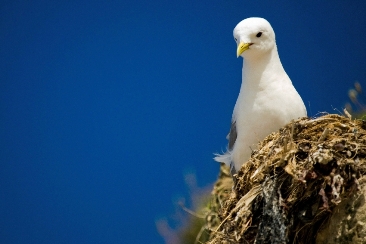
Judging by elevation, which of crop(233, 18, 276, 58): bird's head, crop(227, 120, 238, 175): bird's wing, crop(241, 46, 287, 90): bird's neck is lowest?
crop(227, 120, 238, 175): bird's wing

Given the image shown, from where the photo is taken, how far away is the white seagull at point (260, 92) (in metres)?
4.74

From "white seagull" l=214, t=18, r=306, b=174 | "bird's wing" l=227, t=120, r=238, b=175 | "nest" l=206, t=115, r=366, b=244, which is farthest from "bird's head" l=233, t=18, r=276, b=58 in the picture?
"nest" l=206, t=115, r=366, b=244

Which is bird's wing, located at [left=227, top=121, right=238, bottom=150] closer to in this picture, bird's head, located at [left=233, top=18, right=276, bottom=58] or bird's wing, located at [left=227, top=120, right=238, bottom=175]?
bird's wing, located at [left=227, top=120, right=238, bottom=175]

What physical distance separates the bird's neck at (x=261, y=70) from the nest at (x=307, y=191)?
855mm

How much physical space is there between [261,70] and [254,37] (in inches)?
11.1

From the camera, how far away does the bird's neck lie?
485cm

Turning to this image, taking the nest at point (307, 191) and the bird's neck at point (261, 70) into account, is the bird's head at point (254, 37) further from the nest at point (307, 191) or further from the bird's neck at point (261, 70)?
the nest at point (307, 191)

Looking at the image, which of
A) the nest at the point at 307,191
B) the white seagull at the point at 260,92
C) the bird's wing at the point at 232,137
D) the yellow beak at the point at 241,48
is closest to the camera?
the nest at the point at 307,191

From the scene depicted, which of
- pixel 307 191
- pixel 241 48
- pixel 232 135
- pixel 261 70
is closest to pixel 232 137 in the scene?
pixel 232 135

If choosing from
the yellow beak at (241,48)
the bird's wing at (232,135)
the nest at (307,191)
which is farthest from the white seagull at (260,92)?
the nest at (307,191)

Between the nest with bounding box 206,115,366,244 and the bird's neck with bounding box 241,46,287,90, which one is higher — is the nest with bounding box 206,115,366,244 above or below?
below

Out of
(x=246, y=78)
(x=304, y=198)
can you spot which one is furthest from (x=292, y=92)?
(x=304, y=198)

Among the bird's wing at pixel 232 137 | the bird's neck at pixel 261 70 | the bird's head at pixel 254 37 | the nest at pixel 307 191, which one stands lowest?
the nest at pixel 307 191

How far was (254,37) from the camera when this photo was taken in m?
4.74
